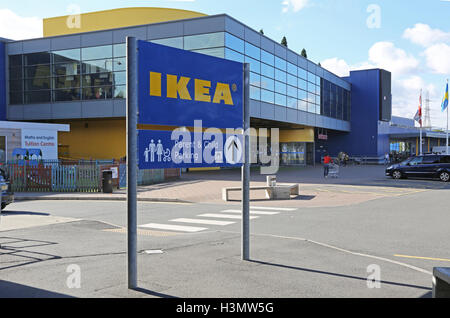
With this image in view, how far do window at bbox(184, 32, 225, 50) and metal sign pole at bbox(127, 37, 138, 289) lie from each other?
2873 centimetres

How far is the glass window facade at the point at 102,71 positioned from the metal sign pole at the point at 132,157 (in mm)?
28403

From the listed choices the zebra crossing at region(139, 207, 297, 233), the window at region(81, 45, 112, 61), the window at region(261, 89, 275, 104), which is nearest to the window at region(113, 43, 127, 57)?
the window at region(81, 45, 112, 61)

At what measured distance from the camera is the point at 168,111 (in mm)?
6016

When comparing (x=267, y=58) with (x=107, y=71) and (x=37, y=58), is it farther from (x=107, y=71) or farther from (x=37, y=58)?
(x=37, y=58)

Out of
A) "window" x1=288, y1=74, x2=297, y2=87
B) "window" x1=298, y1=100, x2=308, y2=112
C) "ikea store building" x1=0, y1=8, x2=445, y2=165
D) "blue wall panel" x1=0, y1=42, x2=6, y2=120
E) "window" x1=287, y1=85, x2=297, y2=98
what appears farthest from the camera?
"window" x1=298, y1=100, x2=308, y2=112

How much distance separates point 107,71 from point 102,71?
480 millimetres

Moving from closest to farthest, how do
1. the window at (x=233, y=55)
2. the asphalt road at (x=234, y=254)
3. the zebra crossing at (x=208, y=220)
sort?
the asphalt road at (x=234, y=254)
the zebra crossing at (x=208, y=220)
the window at (x=233, y=55)

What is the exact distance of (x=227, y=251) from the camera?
755 cm

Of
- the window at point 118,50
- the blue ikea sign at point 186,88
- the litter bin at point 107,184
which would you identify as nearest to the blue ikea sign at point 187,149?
the blue ikea sign at point 186,88

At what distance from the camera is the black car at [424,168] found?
90.1 ft

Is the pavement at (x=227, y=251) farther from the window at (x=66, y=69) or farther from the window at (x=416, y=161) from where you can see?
the window at (x=66, y=69)

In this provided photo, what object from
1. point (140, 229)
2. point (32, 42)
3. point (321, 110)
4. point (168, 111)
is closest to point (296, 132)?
point (321, 110)

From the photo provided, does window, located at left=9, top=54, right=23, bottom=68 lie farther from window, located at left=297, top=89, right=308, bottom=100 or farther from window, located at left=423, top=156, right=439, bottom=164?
window, located at left=423, top=156, right=439, bottom=164

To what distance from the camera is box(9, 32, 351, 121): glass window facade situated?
34.5 m
